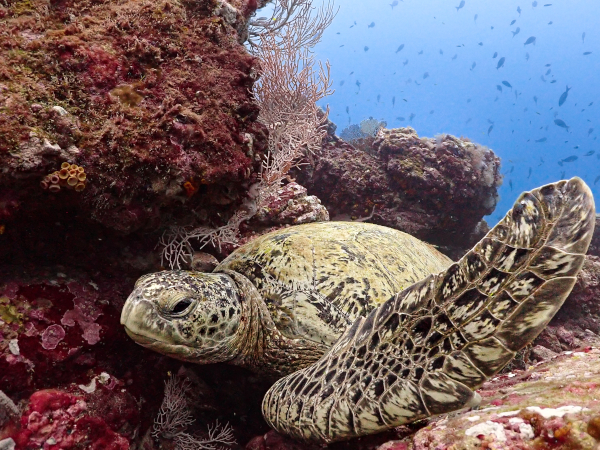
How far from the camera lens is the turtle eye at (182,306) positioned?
5.94 ft

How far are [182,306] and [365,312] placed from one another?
45.0 inches

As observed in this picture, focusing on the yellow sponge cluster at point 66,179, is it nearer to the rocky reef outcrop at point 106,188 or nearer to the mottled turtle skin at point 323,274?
the rocky reef outcrop at point 106,188

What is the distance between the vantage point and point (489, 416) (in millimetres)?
1039

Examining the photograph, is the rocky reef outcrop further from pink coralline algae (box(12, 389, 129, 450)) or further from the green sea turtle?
the green sea turtle

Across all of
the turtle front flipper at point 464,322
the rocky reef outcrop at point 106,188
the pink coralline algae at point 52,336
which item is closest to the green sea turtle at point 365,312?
the turtle front flipper at point 464,322

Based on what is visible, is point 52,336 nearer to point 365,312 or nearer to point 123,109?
point 123,109

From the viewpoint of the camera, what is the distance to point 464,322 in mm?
1182

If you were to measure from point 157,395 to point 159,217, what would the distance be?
1088 millimetres

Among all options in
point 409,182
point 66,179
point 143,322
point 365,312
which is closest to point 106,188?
point 66,179

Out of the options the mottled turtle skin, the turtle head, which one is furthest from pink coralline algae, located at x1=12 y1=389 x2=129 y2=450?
Answer: the mottled turtle skin

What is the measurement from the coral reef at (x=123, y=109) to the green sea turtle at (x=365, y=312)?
21.4 inches

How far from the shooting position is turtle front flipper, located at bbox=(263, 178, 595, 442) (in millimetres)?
1076

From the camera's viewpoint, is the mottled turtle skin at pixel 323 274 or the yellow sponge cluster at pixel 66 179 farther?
the mottled turtle skin at pixel 323 274

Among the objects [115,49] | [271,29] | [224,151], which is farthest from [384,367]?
[271,29]
